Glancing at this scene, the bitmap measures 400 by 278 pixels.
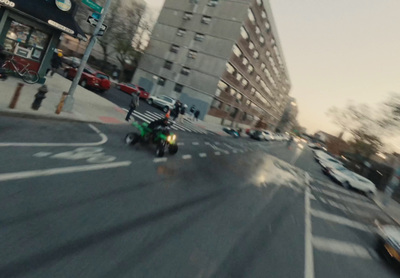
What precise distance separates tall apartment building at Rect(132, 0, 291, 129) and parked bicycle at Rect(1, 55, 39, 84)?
23418 mm

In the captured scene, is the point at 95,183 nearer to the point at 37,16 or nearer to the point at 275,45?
the point at 37,16

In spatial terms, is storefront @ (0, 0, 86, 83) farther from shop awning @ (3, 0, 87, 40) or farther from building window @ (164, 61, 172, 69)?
building window @ (164, 61, 172, 69)

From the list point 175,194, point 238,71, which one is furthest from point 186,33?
point 175,194

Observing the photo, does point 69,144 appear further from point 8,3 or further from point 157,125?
point 8,3

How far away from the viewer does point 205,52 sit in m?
34.3

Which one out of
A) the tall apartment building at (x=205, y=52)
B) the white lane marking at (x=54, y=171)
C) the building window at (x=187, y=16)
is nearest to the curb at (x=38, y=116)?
the white lane marking at (x=54, y=171)

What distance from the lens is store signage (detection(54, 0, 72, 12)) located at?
12.0 meters

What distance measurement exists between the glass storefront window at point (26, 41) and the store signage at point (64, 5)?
175cm

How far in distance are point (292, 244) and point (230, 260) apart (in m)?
2.20

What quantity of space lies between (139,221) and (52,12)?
12723mm

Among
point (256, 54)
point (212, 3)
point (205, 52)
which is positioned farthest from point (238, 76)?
point (212, 3)

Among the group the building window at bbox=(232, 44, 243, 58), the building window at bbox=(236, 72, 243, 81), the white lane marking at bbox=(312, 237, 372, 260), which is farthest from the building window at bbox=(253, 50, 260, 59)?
the white lane marking at bbox=(312, 237, 372, 260)

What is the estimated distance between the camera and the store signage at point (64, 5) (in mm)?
11994

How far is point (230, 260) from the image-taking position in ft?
13.4
